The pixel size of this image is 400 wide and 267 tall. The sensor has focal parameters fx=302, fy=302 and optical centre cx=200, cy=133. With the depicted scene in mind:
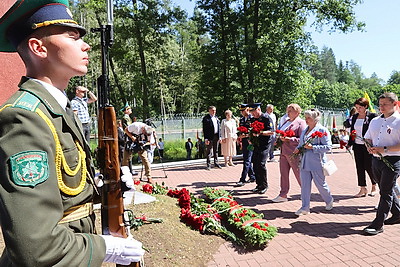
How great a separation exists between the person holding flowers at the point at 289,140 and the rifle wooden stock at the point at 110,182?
4.88m

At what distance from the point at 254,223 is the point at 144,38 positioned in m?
15.6

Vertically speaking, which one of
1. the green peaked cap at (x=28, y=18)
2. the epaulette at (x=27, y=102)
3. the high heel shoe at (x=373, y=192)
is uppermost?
the green peaked cap at (x=28, y=18)

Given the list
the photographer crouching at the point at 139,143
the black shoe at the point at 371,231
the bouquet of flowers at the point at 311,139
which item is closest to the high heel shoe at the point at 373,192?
the black shoe at the point at 371,231

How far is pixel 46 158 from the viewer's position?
113 cm

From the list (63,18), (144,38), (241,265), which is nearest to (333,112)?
(144,38)

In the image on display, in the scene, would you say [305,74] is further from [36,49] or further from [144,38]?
[36,49]

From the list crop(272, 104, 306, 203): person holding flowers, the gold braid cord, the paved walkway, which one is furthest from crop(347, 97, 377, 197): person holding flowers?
the gold braid cord

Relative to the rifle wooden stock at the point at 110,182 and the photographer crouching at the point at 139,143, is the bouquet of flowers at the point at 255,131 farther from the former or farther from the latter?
the rifle wooden stock at the point at 110,182

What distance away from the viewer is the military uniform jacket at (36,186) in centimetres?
102

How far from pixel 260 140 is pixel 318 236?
2.86 metres

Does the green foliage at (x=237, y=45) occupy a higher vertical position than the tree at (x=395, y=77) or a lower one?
lower

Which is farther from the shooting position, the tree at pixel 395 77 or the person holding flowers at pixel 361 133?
the tree at pixel 395 77

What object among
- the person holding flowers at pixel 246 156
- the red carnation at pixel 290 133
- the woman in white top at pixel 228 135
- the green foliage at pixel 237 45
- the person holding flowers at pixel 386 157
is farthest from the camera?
A: the green foliage at pixel 237 45

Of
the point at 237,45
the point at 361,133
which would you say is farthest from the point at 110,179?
the point at 237,45
